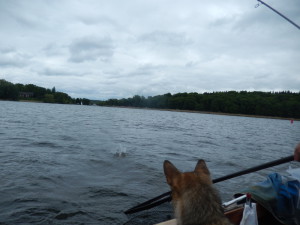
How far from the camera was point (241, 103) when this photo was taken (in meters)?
132

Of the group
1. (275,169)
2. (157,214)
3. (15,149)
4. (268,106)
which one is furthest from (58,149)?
(268,106)

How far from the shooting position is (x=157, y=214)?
7328mm

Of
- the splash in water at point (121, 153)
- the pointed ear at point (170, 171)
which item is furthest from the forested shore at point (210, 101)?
the pointed ear at point (170, 171)

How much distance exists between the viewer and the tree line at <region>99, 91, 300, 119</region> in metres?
119

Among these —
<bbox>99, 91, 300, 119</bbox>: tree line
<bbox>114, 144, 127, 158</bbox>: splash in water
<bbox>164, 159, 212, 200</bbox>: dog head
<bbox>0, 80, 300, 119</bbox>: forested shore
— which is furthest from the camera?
<bbox>0, 80, 300, 119</bbox>: forested shore

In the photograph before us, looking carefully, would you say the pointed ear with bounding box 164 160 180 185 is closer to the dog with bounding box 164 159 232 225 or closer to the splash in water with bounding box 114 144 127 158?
the dog with bounding box 164 159 232 225

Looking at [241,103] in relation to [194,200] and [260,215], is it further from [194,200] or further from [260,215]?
[194,200]

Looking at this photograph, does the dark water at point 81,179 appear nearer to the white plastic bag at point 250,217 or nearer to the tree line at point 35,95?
the white plastic bag at point 250,217

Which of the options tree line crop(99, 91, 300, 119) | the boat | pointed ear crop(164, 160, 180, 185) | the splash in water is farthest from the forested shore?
pointed ear crop(164, 160, 180, 185)

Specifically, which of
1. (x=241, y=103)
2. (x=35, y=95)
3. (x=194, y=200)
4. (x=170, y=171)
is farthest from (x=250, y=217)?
(x=35, y=95)

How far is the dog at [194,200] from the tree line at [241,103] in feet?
419

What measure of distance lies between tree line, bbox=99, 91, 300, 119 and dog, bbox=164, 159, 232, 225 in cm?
12778

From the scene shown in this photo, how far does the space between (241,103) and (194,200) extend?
455 ft

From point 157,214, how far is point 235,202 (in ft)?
11.7
